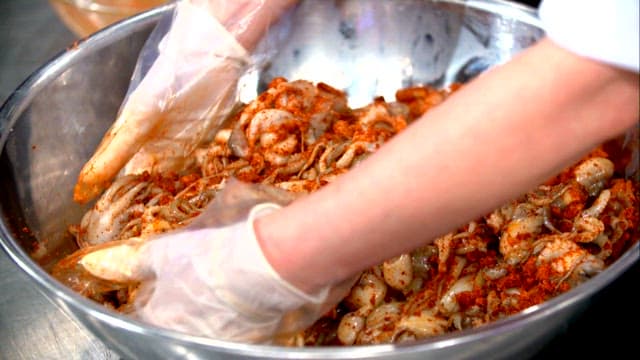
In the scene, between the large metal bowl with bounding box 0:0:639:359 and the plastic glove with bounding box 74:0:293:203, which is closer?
the large metal bowl with bounding box 0:0:639:359

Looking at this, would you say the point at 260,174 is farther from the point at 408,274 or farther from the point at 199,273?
the point at 199,273

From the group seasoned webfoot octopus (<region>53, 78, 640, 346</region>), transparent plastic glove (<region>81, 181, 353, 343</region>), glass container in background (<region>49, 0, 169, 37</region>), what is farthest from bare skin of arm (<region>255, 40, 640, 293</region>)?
glass container in background (<region>49, 0, 169, 37</region>)

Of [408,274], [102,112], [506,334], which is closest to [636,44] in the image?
[506,334]

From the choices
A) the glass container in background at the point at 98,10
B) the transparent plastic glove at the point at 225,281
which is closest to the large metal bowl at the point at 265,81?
the transparent plastic glove at the point at 225,281

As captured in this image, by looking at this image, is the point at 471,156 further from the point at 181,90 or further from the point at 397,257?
the point at 181,90

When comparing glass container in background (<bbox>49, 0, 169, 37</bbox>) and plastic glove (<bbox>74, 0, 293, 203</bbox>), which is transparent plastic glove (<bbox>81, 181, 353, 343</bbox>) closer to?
plastic glove (<bbox>74, 0, 293, 203</bbox>)

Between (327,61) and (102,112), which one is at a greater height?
(102,112)
